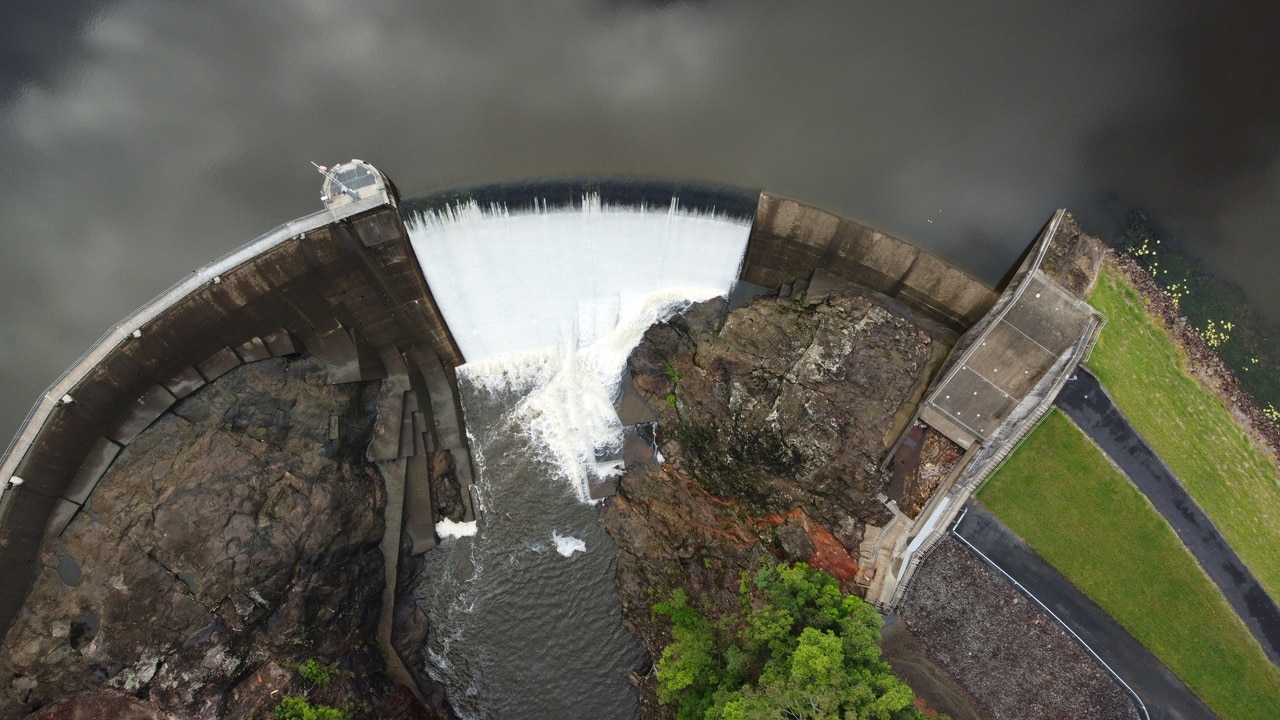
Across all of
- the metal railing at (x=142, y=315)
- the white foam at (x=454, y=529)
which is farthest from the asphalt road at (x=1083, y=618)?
the metal railing at (x=142, y=315)

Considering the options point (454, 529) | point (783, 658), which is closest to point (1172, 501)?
point (783, 658)

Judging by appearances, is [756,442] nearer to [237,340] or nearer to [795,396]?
[795,396]

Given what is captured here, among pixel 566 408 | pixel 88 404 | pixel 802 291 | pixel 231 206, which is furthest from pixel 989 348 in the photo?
pixel 88 404

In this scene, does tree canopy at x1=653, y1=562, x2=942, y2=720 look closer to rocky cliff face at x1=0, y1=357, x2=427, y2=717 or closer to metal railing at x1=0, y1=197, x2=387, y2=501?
rocky cliff face at x1=0, y1=357, x2=427, y2=717

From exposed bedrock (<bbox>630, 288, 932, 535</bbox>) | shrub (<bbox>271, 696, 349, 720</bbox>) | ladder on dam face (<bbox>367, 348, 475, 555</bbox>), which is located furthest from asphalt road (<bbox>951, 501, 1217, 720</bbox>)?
shrub (<bbox>271, 696, 349, 720</bbox>)

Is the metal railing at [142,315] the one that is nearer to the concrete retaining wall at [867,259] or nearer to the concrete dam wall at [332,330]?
the concrete dam wall at [332,330]

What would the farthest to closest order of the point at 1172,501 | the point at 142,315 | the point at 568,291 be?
the point at 568,291 < the point at 1172,501 < the point at 142,315
